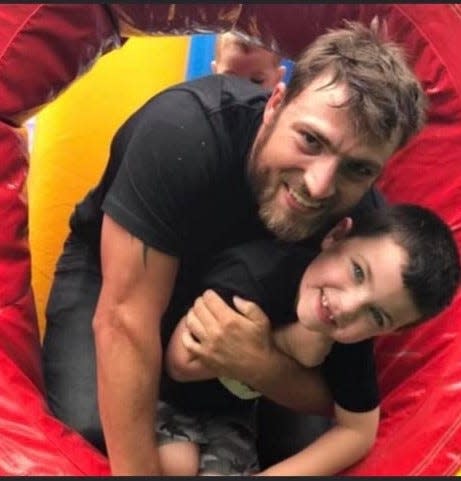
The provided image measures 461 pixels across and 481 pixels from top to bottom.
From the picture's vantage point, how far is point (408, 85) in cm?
109

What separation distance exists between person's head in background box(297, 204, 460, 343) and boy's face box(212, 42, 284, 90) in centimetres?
60

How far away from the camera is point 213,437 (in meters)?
1.22

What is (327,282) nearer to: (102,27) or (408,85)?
(408,85)

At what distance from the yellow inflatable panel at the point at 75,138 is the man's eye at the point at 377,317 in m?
0.67

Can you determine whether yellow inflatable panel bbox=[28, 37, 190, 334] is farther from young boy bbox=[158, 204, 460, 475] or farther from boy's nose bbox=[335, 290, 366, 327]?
boy's nose bbox=[335, 290, 366, 327]

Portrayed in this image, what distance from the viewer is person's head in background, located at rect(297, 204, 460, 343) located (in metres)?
1.03

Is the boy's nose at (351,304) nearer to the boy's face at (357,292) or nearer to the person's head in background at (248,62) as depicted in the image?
the boy's face at (357,292)

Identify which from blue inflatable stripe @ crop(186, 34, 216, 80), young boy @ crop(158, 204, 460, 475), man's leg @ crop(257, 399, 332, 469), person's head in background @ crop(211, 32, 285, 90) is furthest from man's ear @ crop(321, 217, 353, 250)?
blue inflatable stripe @ crop(186, 34, 216, 80)

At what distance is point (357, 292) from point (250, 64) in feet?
2.26

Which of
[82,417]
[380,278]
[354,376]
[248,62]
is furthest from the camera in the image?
[248,62]

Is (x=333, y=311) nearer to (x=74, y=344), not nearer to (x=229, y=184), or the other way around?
(x=229, y=184)

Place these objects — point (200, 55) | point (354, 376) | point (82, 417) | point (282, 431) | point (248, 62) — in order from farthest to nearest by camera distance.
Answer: point (200, 55), point (248, 62), point (282, 431), point (82, 417), point (354, 376)

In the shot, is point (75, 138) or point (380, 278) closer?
point (380, 278)

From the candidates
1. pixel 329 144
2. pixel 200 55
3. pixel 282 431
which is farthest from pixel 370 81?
pixel 200 55
